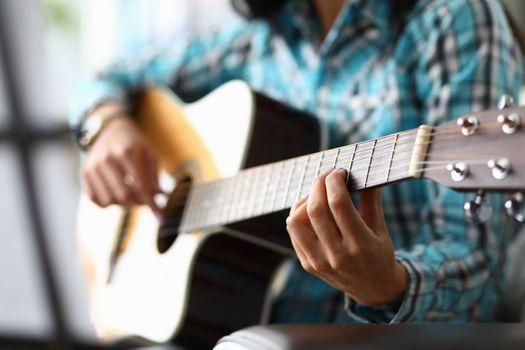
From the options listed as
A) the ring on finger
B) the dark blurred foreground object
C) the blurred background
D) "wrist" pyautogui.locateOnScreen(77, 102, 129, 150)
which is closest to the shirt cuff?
the dark blurred foreground object

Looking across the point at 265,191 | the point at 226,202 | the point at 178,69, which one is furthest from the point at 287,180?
the point at 178,69

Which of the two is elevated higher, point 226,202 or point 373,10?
point 373,10

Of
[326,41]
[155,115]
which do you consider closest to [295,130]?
Result: [326,41]

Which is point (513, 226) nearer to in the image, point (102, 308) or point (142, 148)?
point (142, 148)

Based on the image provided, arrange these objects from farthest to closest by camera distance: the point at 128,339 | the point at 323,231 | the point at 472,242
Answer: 1. the point at 128,339
2. the point at 472,242
3. the point at 323,231

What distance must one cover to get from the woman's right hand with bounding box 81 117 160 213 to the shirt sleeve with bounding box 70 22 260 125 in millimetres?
163

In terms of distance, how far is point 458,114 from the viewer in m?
0.94

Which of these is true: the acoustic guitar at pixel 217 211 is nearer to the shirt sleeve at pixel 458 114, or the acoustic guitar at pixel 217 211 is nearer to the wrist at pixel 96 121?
the wrist at pixel 96 121

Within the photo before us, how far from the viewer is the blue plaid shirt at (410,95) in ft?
2.97

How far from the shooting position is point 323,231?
75 cm

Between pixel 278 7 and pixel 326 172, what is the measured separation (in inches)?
23.5

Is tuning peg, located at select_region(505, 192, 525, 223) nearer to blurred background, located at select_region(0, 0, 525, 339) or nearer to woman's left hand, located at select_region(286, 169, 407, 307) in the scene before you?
woman's left hand, located at select_region(286, 169, 407, 307)

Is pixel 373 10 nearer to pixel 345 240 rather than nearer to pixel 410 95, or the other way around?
pixel 410 95

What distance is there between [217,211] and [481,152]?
0.45 meters
